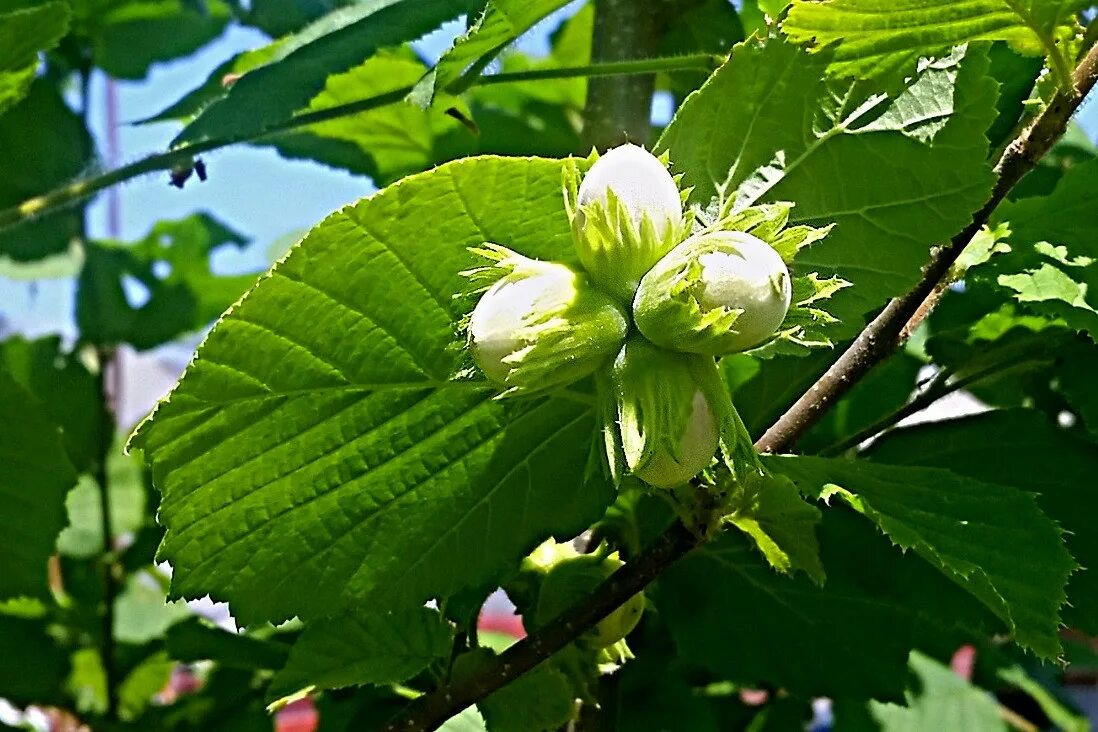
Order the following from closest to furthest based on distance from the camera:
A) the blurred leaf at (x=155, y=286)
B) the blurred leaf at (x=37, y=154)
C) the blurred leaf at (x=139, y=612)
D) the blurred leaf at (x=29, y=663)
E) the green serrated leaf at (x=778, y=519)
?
the green serrated leaf at (x=778, y=519), the blurred leaf at (x=29, y=663), the blurred leaf at (x=37, y=154), the blurred leaf at (x=139, y=612), the blurred leaf at (x=155, y=286)

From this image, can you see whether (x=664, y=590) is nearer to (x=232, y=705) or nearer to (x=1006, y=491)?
(x=1006, y=491)

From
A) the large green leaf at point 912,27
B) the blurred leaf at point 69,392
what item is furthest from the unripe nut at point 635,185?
the blurred leaf at point 69,392

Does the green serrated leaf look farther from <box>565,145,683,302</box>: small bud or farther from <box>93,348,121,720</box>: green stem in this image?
<box>93,348,121,720</box>: green stem

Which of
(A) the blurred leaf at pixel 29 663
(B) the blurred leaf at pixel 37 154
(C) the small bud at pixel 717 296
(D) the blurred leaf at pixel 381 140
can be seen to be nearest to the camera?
(C) the small bud at pixel 717 296

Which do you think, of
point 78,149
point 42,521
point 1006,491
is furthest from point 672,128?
point 78,149

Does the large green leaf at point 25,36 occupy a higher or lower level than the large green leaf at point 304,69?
higher

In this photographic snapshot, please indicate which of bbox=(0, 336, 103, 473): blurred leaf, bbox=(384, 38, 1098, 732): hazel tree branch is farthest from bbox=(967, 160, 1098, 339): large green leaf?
bbox=(0, 336, 103, 473): blurred leaf

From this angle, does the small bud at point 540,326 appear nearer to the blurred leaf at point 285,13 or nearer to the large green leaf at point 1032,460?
the large green leaf at point 1032,460
